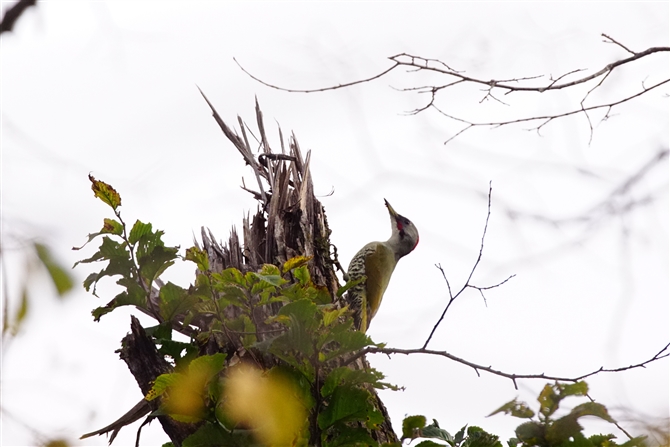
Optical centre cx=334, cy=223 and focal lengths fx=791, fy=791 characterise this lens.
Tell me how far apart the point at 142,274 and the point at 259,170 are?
1.80 m

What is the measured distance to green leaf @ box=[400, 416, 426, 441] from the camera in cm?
370

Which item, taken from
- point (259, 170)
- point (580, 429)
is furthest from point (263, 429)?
point (259, 170)

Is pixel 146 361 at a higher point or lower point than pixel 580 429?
higher

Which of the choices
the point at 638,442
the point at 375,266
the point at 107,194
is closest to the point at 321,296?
the point at 107,194

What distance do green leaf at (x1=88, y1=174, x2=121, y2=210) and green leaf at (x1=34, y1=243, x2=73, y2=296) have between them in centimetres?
190

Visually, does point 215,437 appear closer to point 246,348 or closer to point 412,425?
point 246,348

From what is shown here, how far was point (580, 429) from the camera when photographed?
2.93 metres

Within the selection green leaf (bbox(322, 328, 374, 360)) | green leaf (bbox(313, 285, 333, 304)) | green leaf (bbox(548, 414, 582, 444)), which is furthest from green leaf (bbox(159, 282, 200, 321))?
green leaf (bbox(548, 414, 582, 444))

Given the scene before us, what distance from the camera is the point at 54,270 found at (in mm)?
1515

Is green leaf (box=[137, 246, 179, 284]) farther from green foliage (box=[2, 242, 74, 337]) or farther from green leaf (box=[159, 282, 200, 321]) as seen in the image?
green foliage (box=[2, 242, 74, 337])

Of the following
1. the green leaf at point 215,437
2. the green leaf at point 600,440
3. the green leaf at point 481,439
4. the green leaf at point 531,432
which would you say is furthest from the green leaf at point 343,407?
the green leaf at point 600,440

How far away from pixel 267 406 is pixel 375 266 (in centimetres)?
300

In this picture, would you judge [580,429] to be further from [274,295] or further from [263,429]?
[274,295]

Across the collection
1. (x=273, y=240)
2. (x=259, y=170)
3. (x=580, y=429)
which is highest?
(x=259, y=170)
